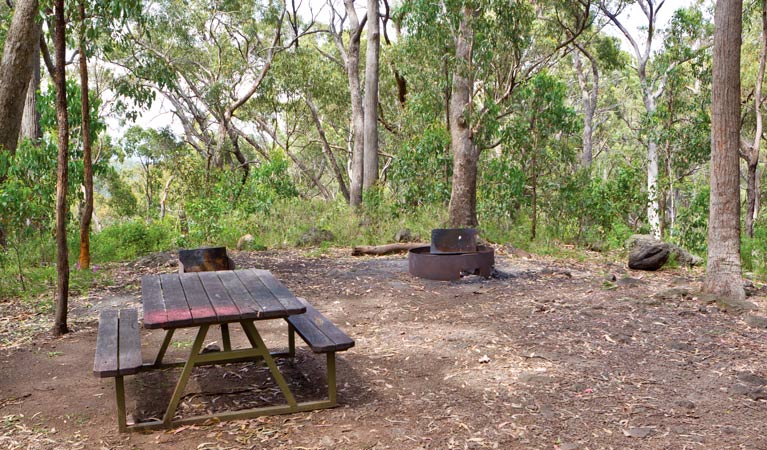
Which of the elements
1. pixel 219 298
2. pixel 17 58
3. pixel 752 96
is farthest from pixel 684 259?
pixel 17 58

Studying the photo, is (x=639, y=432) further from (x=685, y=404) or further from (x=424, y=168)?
(x=424, y=168)

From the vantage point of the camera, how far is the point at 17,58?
7180mm

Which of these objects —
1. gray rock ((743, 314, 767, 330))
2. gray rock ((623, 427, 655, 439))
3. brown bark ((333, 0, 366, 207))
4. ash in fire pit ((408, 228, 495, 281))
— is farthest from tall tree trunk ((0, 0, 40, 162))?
brown bark ((333, 0, 366, 207))

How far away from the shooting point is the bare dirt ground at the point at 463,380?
126 inches

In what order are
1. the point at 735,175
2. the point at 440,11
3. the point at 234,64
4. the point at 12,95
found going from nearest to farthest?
the point at 735,175 → the point at 12,95 → the point at 440,11 → the point at 234,64

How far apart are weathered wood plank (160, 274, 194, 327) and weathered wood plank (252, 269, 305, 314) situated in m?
0.49

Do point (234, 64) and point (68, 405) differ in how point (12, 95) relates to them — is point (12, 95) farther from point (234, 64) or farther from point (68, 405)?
point (234, 64)

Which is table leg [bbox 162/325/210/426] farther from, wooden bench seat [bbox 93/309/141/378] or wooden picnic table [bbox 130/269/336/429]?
wooden bench seat [bbox 93/309/141/378]

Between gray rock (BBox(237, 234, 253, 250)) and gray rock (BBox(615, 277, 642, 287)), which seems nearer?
gray rock (BBox(615, 277, 642, 287))

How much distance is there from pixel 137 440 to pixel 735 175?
5491 millimetres

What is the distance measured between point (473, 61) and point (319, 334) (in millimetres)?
8084

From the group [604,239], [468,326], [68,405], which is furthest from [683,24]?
[68,405]

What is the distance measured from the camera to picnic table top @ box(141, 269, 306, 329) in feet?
10.2

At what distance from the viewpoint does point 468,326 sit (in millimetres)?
5426
